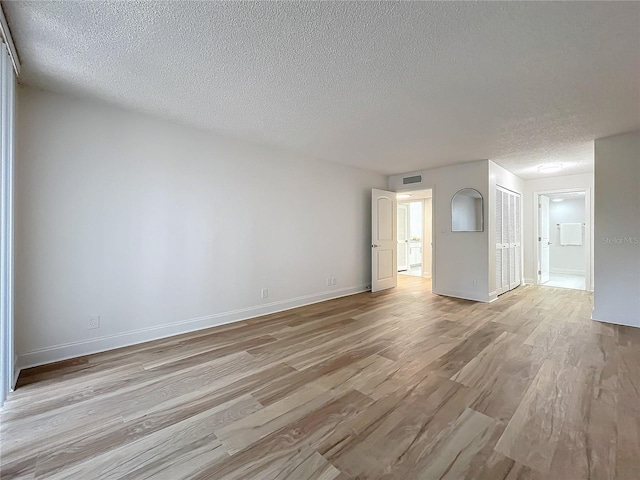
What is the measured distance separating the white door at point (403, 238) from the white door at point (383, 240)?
9.06ft

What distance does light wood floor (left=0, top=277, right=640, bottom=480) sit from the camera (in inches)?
57.1

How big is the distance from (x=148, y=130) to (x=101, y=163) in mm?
606

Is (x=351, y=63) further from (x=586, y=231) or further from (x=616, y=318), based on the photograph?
(x=586, y=231)

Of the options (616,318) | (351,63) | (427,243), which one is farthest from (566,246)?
(351,63)

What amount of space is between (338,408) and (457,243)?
13.8ft

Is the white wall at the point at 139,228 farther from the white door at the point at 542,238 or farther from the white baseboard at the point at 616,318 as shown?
the white door at the point at 542,238

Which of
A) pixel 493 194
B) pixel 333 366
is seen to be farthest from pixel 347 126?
pixel 493 194

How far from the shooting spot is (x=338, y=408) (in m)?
1.90

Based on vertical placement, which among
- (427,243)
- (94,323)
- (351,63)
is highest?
(351,63)

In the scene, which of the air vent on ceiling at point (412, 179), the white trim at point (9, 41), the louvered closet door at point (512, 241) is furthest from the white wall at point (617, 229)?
the white trim at point (9, 41)

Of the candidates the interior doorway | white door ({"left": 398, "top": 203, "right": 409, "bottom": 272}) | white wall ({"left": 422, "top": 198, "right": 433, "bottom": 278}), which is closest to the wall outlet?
the interior doorway

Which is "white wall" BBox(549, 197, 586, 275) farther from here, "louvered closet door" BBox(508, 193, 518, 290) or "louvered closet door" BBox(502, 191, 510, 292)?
"louvered closet door" BBox(502, 191, 510, 292)

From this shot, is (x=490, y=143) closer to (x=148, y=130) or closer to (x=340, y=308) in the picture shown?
(x=340, y=308)

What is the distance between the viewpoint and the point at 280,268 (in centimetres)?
433
